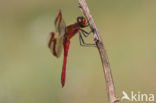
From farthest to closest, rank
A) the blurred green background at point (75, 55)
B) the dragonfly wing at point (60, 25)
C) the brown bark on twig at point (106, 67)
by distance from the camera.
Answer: the blurred green background at point (75, 55) < the dragonfly wing at point (60, 25) < the brown bark on twig at point (106, 67)

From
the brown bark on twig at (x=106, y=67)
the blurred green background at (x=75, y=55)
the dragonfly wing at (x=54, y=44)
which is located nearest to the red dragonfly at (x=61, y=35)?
the dragonfly wing at (x=54, y=44)

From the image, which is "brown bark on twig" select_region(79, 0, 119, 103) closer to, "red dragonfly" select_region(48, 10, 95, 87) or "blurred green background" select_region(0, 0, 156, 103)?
"red dragonfly" select_region(48, 10, 95, 87)

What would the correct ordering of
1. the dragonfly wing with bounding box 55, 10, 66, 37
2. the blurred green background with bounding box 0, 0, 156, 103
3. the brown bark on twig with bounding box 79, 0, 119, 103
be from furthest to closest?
the blurred green background with bounding box 0, 0, 156, 103, the dragonfly wing with bounding box 55, 10, 66, 37, the brown bark on twig with bounding box 79, 0, 119, 103

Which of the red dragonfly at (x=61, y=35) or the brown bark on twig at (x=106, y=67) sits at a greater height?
the red dragonfly at (x=61, y=35)

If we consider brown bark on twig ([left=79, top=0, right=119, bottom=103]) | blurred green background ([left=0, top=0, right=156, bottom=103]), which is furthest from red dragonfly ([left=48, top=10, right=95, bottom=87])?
blurred green background ([left=0, top=0, right=156, bottom=103])

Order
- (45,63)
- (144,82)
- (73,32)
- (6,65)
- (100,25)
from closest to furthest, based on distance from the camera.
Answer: (73,32)
(144,82)
(45,63)
(6,65)
(100,25)

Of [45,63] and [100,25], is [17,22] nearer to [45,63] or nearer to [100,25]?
[100,25]

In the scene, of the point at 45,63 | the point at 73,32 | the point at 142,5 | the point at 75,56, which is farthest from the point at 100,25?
the point at 73,32

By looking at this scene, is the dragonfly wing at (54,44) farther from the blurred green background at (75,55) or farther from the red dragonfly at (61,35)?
the blurred green background at (75,55)
